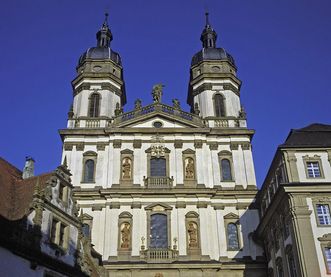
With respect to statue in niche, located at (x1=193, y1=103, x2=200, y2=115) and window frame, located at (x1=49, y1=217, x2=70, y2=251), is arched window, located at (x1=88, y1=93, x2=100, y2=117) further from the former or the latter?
window frame, located at (x1=49, y1=217, x2=70, y2=251)

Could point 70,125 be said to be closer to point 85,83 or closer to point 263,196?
point 85,83

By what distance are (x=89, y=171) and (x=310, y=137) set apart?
1961 centimetres

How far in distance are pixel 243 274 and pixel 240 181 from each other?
8.26 meters

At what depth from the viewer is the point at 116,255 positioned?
36.8 metres

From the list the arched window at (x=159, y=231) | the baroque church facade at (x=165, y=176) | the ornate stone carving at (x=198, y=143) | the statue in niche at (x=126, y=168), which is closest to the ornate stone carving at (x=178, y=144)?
the baroque church facade at (x=165, y=176)

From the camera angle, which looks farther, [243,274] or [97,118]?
[97,118]

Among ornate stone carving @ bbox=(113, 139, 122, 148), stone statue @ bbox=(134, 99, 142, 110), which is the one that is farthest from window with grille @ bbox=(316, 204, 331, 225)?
stone statue @ bbox=(134, 99, 142, 110)

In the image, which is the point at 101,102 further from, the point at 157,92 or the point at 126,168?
the point at 126,168

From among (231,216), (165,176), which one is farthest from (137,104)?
(231,216)

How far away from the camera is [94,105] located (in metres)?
45.8

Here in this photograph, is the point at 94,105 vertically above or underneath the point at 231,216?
above

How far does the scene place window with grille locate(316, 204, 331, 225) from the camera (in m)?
28.2

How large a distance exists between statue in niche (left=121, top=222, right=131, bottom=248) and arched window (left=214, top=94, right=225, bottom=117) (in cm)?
1477

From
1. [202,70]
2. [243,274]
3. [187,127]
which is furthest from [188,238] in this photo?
[202,70]
